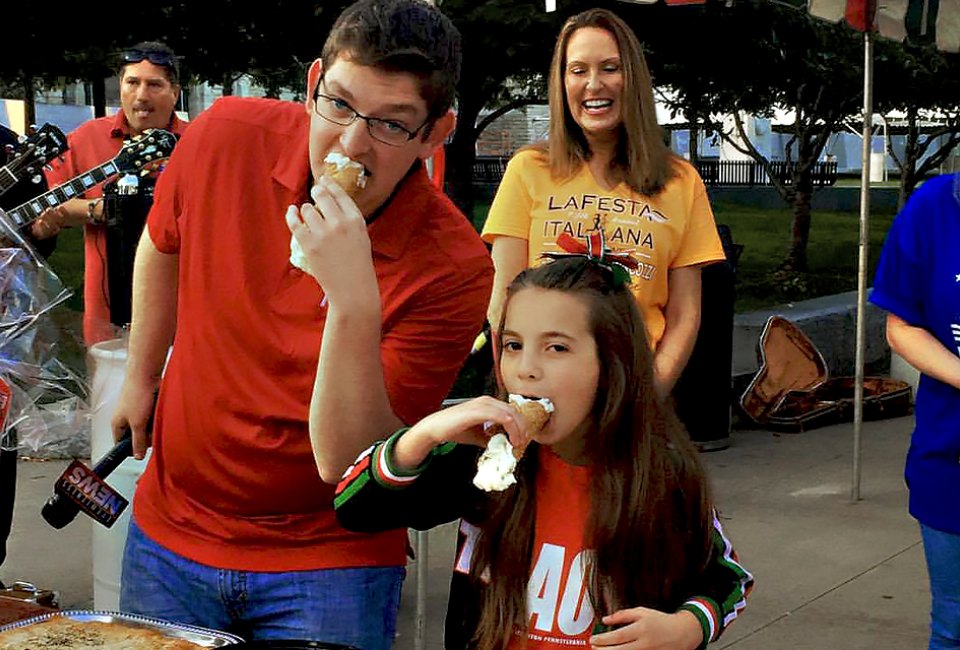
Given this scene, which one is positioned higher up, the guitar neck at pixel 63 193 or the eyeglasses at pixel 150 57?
the eyeglasses at pixel 150 57

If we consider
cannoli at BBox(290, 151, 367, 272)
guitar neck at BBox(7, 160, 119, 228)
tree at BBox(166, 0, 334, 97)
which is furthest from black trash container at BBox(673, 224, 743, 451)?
tree at BBox(166, 0, 334, 97)

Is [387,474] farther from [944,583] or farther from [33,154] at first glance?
[33,154]

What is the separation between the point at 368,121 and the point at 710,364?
5868mm

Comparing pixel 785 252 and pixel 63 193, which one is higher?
pixel 63 193

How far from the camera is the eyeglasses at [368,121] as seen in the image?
6.82 feet

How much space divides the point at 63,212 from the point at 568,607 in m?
3.97

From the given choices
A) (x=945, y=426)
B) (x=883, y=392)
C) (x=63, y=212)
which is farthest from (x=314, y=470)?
(x=883, y=392)

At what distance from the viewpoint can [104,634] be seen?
79.6 inches

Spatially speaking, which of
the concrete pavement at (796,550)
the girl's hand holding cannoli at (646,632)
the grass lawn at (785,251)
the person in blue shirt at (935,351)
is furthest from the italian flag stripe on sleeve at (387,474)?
the grass lawn at (785,251)

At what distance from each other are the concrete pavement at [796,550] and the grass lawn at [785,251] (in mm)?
7849

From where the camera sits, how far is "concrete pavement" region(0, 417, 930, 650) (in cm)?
506

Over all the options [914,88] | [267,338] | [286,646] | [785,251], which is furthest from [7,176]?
[785,251]

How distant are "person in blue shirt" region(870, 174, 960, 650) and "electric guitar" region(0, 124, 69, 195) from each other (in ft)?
10.3

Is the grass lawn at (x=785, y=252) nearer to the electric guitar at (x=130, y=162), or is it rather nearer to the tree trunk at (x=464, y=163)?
the tree trunk at (x=464, y=163)
